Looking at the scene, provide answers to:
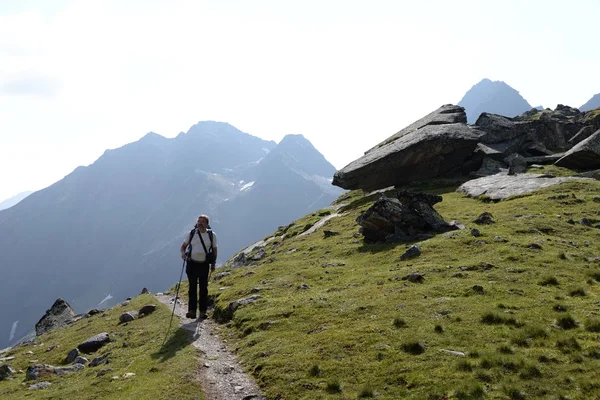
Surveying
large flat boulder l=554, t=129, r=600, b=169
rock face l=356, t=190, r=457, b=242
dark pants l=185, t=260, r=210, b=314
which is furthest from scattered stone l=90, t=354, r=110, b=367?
large flat boulder l=554, t=129, r=600, b=169

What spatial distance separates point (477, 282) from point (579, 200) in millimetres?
23261

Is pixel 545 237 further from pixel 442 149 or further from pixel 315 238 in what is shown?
pixel 442 149

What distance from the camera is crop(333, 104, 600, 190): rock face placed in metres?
58.0

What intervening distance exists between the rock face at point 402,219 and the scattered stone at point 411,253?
17.4 feet

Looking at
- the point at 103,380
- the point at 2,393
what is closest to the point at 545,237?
the point at 103,380

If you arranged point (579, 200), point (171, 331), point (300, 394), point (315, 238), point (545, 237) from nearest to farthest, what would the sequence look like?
1. point (300, 394)
2. point (171, 331)
3. point (545, 237)
4. point (579, 200)
5. point (315, 238)

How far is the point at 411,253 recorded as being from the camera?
3056cm

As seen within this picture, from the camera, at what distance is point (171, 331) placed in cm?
2480

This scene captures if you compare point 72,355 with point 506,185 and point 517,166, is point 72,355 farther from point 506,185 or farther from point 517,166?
point 517,166

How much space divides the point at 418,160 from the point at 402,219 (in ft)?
84.2

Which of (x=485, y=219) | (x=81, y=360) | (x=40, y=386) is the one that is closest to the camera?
(x=40, y=386)

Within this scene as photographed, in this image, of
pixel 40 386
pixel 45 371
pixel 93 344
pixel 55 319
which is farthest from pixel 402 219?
pixel 55 319

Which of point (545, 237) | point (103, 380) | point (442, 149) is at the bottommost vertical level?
point (545, 237)

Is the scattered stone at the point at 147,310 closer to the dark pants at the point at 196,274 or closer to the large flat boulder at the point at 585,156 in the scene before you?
the dark pants at the point at 196,274
